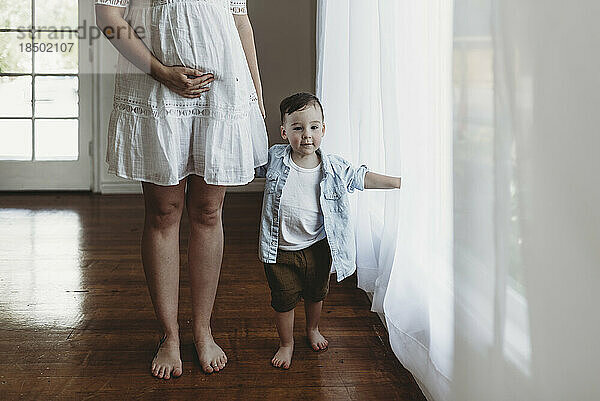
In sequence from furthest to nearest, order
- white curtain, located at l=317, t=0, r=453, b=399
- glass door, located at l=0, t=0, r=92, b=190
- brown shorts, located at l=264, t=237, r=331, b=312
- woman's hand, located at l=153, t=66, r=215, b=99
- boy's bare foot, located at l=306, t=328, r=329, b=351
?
1. glass door, located at l=0, t=0, r=92, b=190
2. boy's bare foot, located at l=306, t=328, r=329, b=351
3. brown shorts, located at l=264, t=237, r=331, b=312
4. woman's hand, located at l=153, t=66, r=215, b=99
5. white curtain, located at l=317, t=0, r=453, b=399

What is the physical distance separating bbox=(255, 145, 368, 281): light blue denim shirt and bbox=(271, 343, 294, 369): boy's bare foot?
24 cm

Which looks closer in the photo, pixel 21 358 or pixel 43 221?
pixel 21 358

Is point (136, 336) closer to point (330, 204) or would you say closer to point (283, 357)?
point (283, 357)

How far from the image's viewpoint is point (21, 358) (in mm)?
1895

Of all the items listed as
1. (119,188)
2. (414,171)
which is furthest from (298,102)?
(119,188)

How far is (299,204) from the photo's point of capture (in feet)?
6.02

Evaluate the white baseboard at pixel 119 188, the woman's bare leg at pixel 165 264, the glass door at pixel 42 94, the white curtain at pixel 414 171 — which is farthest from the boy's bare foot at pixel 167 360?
the glass door at pixel 42 94

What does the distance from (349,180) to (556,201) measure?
38.4 inches

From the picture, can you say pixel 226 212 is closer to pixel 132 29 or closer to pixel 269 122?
pixel 269 122

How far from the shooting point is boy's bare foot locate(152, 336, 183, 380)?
1804mm

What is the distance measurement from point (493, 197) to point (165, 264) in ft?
3.21

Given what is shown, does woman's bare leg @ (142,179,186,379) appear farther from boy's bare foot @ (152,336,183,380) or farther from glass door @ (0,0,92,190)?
glass door @ (0,0,92,190)

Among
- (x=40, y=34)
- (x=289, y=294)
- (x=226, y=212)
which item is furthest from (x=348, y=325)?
(x=40, y=34)

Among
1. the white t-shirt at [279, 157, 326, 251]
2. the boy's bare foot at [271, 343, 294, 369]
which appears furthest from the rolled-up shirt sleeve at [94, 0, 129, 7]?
the boy's bare foot at [271, 343, 294, 369]
